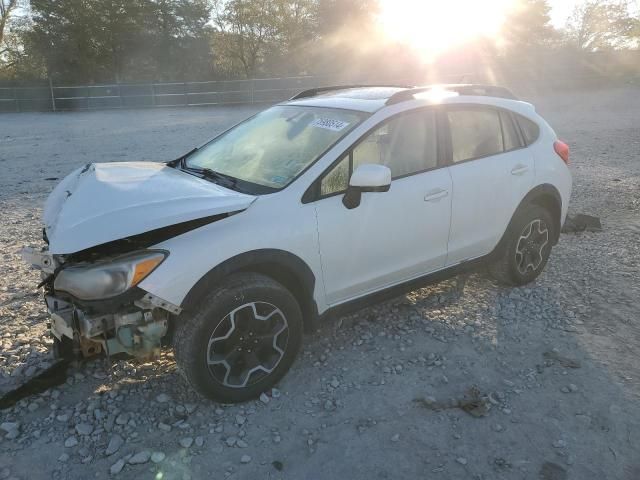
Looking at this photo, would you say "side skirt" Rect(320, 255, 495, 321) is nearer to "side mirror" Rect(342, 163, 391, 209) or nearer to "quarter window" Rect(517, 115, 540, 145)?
"side mirror" Rect(342, 163, 391, 209)

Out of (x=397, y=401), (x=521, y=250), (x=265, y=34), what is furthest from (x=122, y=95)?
(x=397, y=401)

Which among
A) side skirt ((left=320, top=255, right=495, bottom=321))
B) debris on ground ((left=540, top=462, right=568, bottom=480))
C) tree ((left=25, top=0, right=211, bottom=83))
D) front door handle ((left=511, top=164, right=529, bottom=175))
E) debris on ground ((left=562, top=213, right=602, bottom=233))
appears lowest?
debris on ground ((left=540, top=462, right=568, bottom=480))

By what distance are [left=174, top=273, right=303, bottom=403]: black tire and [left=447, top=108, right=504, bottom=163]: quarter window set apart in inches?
71.2

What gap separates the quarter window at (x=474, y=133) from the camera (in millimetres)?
4012

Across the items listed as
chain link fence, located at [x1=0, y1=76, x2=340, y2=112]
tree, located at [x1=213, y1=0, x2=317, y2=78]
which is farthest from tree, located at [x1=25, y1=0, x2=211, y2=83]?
chain link fence, located at [x1=0, y1=76, x2=340, y2=112]

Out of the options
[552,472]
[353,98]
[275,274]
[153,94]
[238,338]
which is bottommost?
[552,472]

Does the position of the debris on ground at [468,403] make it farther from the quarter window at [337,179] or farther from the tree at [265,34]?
the tree at [265,34]

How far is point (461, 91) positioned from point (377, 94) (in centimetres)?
75

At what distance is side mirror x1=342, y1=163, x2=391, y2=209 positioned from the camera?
10.4ft

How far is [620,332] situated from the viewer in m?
3.99

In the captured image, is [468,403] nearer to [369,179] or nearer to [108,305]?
[369,179]

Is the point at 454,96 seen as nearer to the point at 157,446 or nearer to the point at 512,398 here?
the point at 512,398

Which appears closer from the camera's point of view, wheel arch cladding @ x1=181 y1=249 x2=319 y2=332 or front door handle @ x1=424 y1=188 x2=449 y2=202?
wheel arch cladding @ x1=181 y1=249 x2=319 y2=332

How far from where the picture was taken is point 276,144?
149 inches
